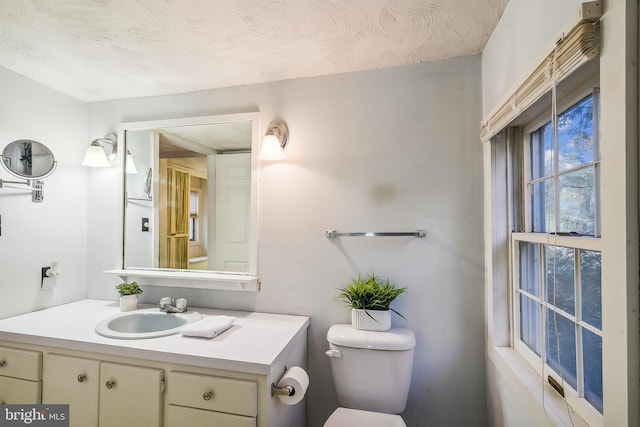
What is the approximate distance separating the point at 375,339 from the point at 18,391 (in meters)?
1.71

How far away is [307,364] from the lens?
162 cm

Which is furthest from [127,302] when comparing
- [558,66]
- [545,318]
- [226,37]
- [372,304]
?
[558,66]

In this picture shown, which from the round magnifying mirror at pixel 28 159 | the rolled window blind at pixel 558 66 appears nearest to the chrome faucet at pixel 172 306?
the round magnifying mirror at pixel 28 159

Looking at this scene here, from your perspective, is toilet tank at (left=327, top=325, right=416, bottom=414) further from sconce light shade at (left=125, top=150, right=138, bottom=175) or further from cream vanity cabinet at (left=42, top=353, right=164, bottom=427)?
sconce light shade at (left=125, top=150, right=138, bottom=175)

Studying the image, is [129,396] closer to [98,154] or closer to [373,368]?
[373,368]

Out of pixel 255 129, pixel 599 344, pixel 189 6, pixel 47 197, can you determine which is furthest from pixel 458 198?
pixel 47 197

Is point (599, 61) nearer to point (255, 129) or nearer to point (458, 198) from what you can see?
point (458, 198)

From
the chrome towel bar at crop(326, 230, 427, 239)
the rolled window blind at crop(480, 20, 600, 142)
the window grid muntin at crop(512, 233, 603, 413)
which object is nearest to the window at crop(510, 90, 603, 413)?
the window grid muntin at crop(512, 233, 603, 413)

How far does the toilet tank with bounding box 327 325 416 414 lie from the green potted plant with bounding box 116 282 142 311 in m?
1.21

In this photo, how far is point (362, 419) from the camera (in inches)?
49.4

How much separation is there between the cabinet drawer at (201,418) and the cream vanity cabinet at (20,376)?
0.72 metres

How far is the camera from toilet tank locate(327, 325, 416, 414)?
4.42ft

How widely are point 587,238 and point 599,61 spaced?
44 cm

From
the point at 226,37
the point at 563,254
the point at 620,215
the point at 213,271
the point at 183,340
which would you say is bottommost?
the point at 183,340
